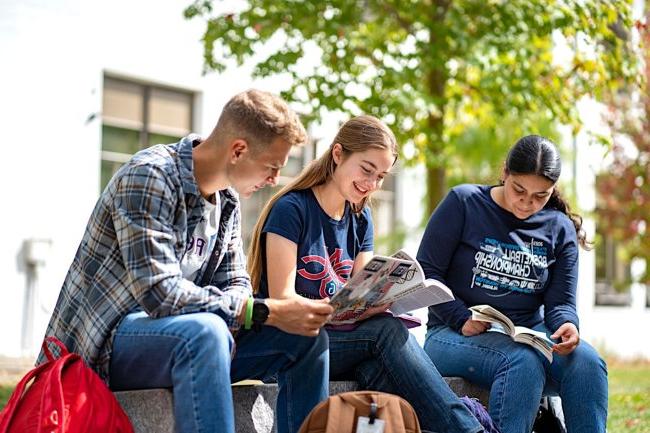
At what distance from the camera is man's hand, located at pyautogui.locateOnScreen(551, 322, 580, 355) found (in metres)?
4.11

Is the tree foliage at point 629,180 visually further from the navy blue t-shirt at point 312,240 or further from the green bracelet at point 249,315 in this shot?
the green bracelet at point 249,315

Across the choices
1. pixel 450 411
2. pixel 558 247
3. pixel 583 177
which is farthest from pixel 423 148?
pixel 583 177

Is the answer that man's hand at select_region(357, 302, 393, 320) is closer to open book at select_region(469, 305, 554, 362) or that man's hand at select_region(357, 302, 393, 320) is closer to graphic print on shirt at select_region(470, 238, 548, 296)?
open book at select_region(469, 305, 554, 362)

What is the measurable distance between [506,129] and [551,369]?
6872mm

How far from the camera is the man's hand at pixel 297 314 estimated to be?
10.4 feet

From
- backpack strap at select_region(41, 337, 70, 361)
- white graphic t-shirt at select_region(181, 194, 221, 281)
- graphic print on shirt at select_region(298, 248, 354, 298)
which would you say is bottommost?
backpack strap at select_region(41, 337, 70, 361)

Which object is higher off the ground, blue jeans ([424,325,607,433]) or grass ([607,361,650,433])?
blue jeans ([424,325,607,433])

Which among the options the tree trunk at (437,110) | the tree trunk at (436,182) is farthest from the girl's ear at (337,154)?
the tree trunk at (436,182)

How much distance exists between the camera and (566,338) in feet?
13.7

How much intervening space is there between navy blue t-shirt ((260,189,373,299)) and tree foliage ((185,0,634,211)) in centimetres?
432

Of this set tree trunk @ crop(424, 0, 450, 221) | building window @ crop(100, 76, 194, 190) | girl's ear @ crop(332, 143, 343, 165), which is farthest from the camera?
building window @ crop(100, 76, 194, 190)

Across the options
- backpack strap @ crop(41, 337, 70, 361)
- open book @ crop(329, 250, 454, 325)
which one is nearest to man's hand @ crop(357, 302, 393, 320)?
open book @ crop(329, 250, 454, 325)

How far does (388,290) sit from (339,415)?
57 centimetres

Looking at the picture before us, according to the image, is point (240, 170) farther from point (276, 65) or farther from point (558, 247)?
point (276, 65)
